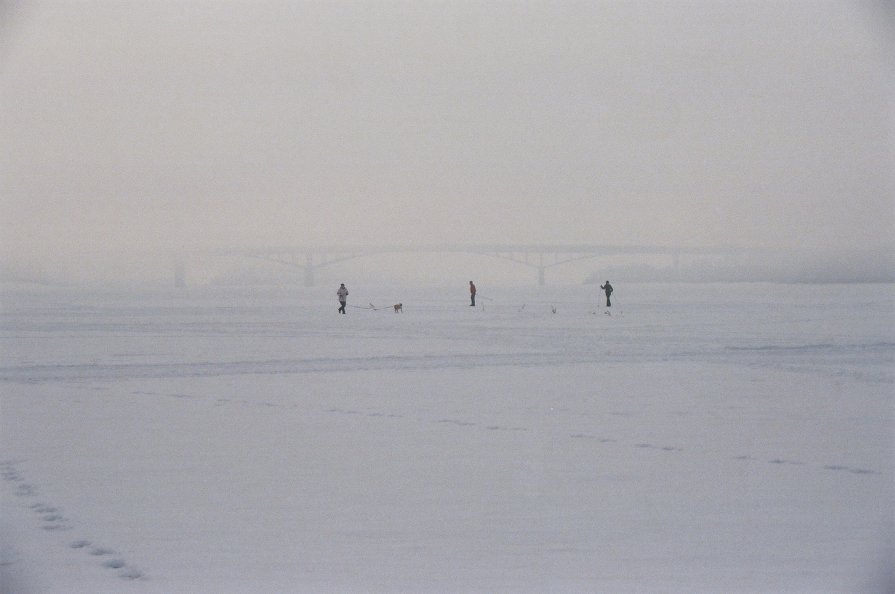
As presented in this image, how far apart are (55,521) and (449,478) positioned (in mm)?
2642

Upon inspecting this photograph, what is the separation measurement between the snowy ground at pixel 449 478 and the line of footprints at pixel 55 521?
0.02m

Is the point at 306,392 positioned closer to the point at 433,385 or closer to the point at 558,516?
the point at 433,385

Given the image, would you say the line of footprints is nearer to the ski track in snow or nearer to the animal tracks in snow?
the ski track in snow

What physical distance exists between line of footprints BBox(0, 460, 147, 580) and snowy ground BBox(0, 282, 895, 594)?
0.02 m

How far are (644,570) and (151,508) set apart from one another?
3.17m

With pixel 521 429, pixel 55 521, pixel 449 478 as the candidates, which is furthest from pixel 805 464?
pixel 55 521

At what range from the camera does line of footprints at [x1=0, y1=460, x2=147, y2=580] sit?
471 cm

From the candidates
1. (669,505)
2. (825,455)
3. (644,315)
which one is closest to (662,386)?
(825,455)

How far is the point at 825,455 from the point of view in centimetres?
716

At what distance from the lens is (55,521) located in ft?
17.9

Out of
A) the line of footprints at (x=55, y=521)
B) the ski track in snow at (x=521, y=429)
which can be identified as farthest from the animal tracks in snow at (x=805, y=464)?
the line of footprints at (x=55, y=521)

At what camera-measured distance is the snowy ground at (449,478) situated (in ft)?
15.5

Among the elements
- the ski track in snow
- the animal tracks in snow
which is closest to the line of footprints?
the ski track in snow

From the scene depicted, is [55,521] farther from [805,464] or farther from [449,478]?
[805,464]
